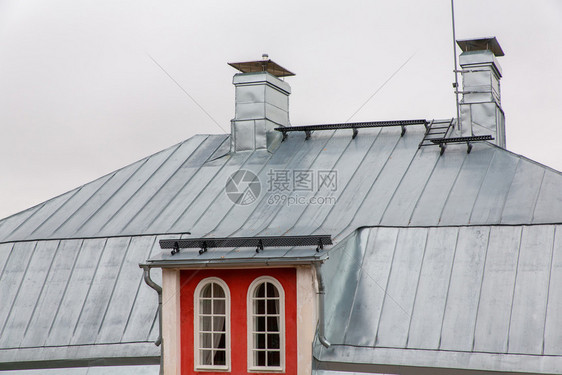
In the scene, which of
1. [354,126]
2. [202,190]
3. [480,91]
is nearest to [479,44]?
[480,91]

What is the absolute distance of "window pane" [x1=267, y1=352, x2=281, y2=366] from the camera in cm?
1638

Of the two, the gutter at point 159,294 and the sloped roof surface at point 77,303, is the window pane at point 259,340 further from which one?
the sloped roof surface at point 77,303

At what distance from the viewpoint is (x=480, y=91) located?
21797 mm

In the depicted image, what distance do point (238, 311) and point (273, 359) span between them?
1.07 metres

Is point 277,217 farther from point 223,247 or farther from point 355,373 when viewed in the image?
point 355,373

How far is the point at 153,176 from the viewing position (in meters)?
21.9

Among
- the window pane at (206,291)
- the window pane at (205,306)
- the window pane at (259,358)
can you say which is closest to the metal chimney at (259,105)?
the window pane at (206,291)

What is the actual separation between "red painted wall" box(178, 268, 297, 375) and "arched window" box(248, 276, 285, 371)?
0.09 m

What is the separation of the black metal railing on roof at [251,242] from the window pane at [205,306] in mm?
917

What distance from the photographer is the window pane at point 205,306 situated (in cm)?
1681

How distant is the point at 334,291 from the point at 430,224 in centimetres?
231

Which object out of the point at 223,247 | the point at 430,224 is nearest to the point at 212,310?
the point at 223,247

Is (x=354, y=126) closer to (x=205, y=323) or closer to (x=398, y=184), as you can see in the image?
(x=398, y=184)

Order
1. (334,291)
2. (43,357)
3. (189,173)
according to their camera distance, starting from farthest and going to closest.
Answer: (189,173)
(43,357)
(334,291)
